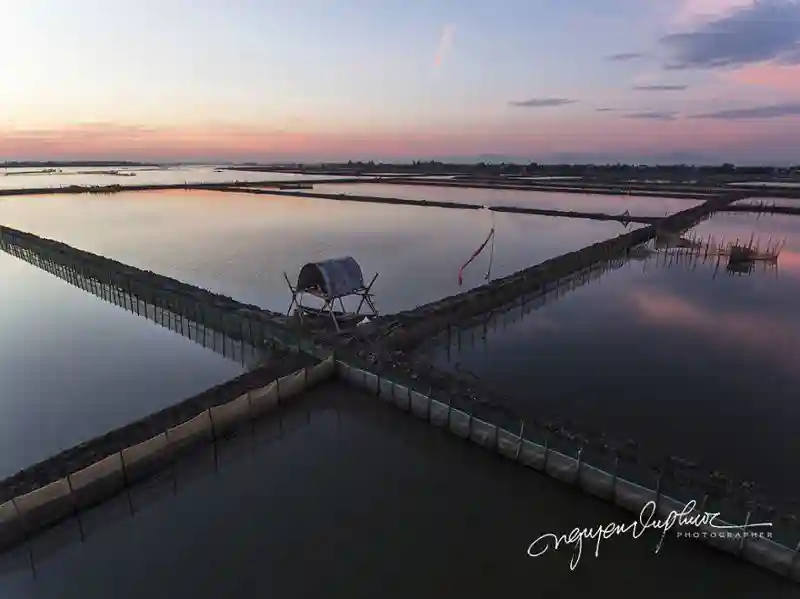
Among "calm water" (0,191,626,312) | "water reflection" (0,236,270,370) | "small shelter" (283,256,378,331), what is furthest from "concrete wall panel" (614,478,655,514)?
"calm water" (0,191,626,312)

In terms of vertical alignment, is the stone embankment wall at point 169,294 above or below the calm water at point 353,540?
above

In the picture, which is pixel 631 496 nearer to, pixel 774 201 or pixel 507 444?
pixel 507 444

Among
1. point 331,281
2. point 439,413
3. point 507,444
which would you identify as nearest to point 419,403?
point 439,413

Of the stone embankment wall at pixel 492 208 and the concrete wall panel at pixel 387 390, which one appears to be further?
the stone embankment wall at pixel 492 208

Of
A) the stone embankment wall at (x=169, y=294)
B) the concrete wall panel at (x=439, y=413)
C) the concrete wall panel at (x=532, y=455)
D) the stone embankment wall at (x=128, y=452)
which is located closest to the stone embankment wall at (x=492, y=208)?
the stone embankment wall at (x=169, y=294)

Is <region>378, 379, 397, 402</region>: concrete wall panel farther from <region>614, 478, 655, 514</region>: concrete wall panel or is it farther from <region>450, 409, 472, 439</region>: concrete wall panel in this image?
<region>614, 478, 655, 514</region>: concrete wall panel

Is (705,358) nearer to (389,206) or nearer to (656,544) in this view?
(656,544)

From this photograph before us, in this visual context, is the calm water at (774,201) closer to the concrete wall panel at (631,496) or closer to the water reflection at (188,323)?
the water reflection at (188,323)
